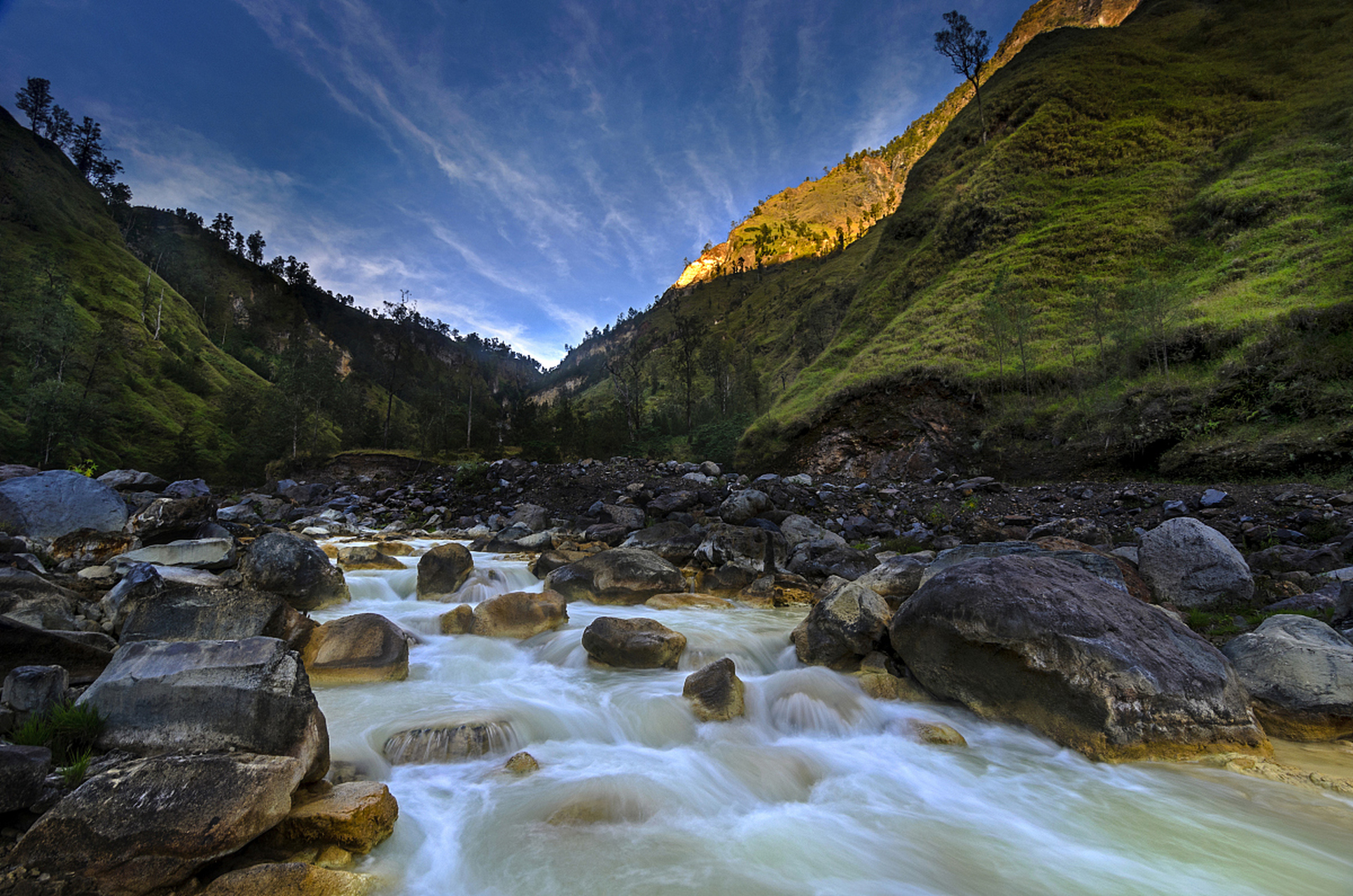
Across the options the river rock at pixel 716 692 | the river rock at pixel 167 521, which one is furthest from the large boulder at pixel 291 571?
the river rock at pixel 716 692

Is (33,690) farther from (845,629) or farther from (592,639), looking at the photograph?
(845,629)

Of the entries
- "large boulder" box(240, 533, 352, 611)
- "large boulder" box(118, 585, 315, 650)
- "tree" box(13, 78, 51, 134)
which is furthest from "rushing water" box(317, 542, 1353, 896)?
"tree" box(13, 78, 51, 134)

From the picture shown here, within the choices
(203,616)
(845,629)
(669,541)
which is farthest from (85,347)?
(845,629)

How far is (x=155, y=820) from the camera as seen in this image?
2.77 metres

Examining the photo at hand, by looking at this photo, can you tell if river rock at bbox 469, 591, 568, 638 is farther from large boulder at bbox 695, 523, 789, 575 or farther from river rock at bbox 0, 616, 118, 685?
large boulder at bbox 695, 523, 789, 575

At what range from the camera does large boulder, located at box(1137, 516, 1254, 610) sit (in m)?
7.37

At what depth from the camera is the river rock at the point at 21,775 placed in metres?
2.69

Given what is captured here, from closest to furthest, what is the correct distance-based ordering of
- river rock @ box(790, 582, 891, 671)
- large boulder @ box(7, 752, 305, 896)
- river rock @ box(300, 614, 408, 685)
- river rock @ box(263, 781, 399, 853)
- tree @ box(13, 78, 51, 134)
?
1. large boulder @ box(7, 752, 305, 896)
2. river rock @ box(263, 781, 399, 853)
3. river rock @ box(300, 614, 408, 685)
4. river rock @ box(790, 582, 891, 671)
5. tree @ box(13, 78, 51, 134)

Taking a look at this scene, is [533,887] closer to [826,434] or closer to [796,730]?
[796,730]

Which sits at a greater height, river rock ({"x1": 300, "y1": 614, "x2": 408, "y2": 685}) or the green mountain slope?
the green mountain slope

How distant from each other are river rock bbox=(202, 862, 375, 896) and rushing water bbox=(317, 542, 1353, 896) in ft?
1.14

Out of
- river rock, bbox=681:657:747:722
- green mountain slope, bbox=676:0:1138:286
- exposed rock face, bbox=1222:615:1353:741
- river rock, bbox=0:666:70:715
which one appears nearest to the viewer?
river rock, bbox=0:666:70:715

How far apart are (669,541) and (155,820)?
11.7m

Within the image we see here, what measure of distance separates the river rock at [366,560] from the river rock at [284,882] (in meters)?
10.5
